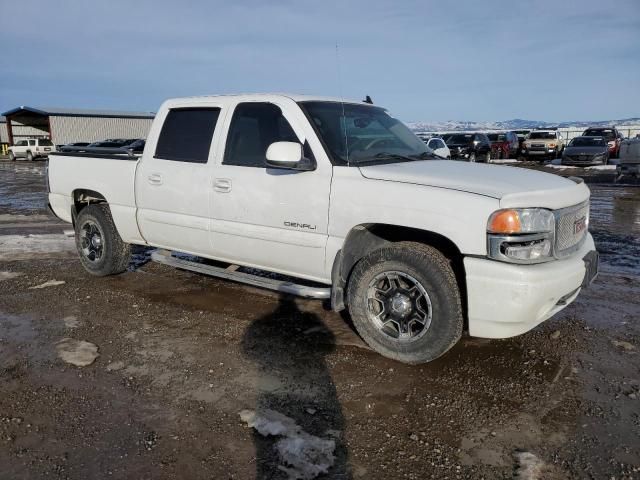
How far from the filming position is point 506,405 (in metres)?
3.29

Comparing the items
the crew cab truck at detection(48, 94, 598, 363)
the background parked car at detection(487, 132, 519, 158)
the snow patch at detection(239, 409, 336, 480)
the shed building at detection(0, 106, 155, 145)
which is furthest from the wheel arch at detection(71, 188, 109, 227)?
the shed building at detection(0, 106, 155, 145)

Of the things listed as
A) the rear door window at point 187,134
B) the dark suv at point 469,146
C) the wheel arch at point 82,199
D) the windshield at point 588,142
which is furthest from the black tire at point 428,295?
the windshield at point 588,142

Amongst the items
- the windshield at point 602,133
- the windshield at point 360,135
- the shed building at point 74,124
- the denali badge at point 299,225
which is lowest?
the denali badge at point 299,225

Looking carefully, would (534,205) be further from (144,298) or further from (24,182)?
(24,182)

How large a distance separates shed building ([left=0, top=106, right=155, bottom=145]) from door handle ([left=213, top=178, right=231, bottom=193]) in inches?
1730

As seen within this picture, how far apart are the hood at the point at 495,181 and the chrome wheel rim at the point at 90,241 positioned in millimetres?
3623

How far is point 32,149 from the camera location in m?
37.4

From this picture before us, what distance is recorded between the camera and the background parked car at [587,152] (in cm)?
2319

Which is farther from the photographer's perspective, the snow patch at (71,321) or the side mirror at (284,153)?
the snow patch at (71,321)

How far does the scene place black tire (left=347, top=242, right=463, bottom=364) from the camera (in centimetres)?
355

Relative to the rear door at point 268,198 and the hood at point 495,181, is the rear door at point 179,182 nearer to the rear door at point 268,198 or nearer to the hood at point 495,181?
the rear door at point 268,198


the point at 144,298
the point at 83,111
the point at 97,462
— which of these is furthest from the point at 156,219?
the point at 83,111

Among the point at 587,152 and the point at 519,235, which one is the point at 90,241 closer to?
the point at 519,235

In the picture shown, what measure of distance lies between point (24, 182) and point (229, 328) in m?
19.1
